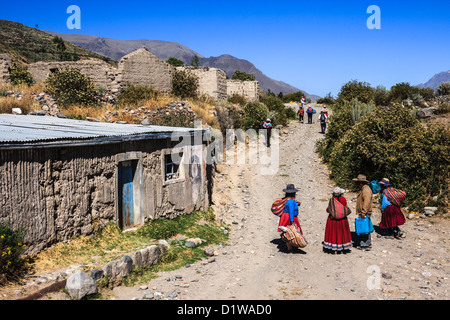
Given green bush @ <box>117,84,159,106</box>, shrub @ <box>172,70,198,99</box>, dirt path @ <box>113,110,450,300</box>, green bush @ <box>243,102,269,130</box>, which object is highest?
shrub @ <box>172,70,198,99</box>

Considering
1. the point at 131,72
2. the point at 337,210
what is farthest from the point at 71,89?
the point at 337,210

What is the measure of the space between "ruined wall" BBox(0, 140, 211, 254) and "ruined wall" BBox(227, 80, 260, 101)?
65.0 ft

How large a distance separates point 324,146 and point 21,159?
15.9 meters

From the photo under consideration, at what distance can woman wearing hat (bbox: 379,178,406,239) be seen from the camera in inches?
367

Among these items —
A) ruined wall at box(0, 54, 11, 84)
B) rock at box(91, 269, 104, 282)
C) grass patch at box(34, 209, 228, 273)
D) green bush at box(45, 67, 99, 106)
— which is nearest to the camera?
rock at box(91, 269, 104, 282)

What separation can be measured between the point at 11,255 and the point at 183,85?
17.2 meters

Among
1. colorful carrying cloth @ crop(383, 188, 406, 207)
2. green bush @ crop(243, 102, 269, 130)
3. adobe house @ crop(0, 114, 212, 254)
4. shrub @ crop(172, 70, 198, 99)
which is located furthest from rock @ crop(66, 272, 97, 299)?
green bush @ crop(243, 102, 269, 130)

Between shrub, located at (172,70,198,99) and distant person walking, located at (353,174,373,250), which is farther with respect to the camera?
shrub, located at (172,70,198,99)

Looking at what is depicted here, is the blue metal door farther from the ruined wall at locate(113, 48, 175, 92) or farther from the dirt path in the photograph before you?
the ruined wall at locate(113, 48, 175, 92)

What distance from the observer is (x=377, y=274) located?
7.14 m

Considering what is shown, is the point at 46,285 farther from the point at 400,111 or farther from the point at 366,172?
the point at 400,111

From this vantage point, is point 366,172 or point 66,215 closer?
point 66,215

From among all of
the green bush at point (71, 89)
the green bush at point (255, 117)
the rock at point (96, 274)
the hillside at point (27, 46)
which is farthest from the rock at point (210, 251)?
the hillside at point (27, 46)
